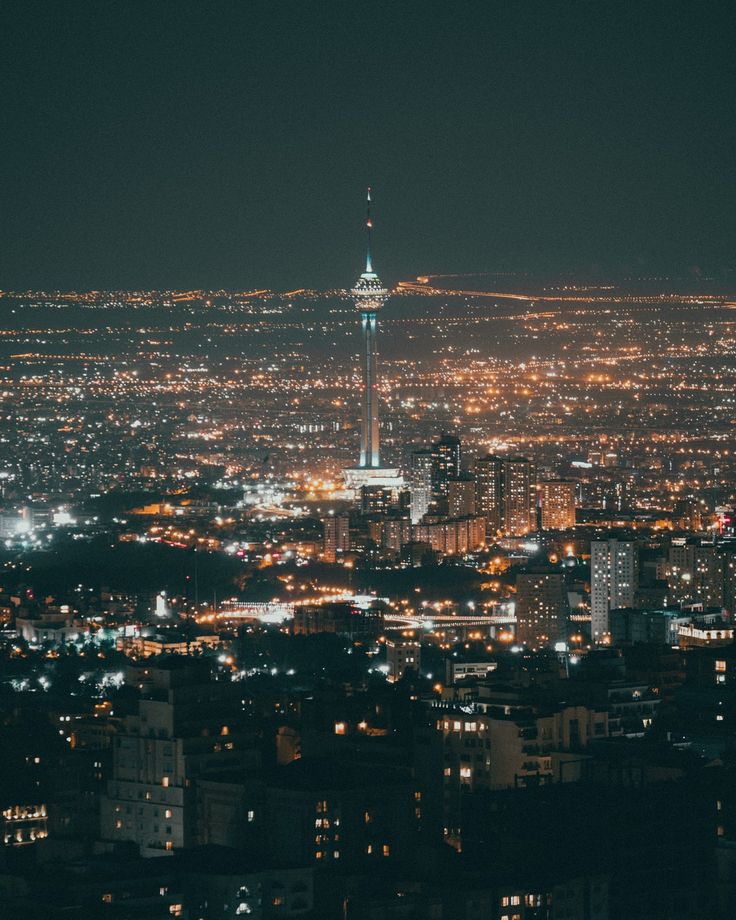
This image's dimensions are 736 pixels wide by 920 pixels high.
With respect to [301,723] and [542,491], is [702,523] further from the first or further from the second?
[301,723]

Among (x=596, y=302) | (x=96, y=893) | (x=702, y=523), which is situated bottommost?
(x=96, y=893)

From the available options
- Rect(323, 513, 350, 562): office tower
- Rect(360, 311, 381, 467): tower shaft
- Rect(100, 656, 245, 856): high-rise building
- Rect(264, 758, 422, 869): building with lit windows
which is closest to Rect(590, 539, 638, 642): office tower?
Rect(323, 513, 350, 562): office tower

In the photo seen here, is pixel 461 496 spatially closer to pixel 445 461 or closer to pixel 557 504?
pixel 557 504

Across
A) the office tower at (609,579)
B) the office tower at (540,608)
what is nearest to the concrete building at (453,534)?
the office tower at (609,579)

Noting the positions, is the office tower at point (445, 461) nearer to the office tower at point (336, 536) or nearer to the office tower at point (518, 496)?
the office tower at point (518, 496)

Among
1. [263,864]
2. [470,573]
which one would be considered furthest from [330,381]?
[263,864]

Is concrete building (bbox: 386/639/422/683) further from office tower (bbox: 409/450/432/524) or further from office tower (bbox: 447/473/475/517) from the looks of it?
office tower (bbox: 409/450/432/524)
